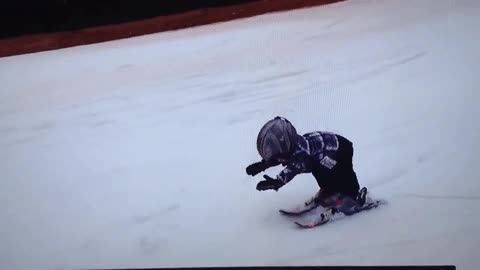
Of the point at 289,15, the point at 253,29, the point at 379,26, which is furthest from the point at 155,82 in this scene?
the point at 379,26

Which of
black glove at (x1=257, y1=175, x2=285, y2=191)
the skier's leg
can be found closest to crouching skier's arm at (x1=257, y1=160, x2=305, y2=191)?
black glove at (x1=257, y1=175, x2=285, y2=191)

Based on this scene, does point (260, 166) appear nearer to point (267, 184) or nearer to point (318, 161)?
point (267, 184)

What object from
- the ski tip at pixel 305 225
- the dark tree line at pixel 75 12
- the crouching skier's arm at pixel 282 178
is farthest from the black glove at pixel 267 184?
the dark tree line at pixel 75 12

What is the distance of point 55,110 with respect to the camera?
1.61 m

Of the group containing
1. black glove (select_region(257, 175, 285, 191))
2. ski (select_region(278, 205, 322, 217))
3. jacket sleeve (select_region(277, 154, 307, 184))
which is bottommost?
ski (select_region(278, 205, 322, 217))

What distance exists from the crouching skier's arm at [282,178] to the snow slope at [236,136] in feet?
0.07

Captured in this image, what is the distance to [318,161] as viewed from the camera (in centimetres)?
154

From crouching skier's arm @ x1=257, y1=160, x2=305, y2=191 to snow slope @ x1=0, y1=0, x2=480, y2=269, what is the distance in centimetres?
2

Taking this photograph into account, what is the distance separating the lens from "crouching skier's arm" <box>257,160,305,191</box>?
5.04ft

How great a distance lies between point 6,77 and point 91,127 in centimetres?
33

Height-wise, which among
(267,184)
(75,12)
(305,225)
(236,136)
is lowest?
(305,225)

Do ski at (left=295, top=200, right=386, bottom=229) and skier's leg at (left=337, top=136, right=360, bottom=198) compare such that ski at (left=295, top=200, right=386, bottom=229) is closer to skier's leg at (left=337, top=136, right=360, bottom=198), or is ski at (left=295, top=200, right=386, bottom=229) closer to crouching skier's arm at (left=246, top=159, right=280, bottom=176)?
skier's leg at (left=337, top=136, right=360, bottom=198)

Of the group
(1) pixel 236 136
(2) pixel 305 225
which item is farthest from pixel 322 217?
(1) pixel 236 136

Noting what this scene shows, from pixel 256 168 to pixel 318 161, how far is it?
20cm
